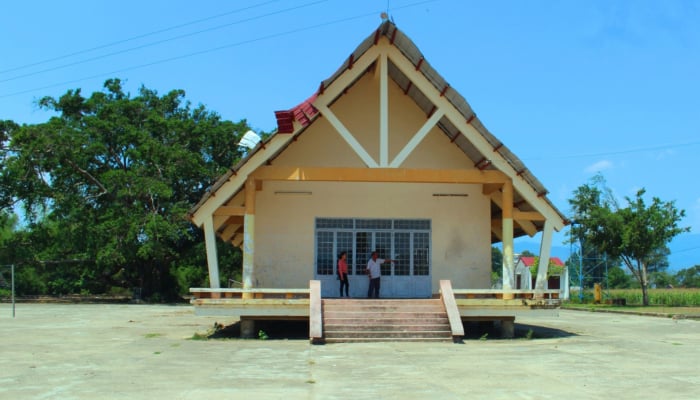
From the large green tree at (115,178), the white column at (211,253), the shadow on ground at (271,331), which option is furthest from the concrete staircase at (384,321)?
the large green tree at (115,178)

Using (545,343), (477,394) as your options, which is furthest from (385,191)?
(477,394)

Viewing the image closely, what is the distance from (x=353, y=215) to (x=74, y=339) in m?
7.91

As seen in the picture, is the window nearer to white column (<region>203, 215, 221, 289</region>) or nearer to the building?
the building

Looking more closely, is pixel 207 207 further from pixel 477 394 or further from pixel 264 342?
pixel 477 394

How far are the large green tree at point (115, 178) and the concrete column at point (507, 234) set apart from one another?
21330 millimetres

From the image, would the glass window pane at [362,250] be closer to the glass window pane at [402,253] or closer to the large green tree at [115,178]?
the glass window pane at [402,253]

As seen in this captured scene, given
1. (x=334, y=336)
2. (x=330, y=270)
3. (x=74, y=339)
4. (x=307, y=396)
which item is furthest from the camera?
(x=330, y=270)

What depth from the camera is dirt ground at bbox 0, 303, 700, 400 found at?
8266 mm

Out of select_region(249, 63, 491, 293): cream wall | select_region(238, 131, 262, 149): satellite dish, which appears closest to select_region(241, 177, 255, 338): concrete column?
select_region(249, 63, 491, 293): cream wall

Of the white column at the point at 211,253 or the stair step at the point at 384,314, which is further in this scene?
the white column at the point at 211,253

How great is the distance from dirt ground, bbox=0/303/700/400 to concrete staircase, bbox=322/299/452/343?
2.09 ft

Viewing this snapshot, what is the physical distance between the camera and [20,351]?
42.3ft

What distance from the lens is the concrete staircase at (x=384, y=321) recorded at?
48.2 ft

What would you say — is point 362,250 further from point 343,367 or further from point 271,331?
point 343,367
